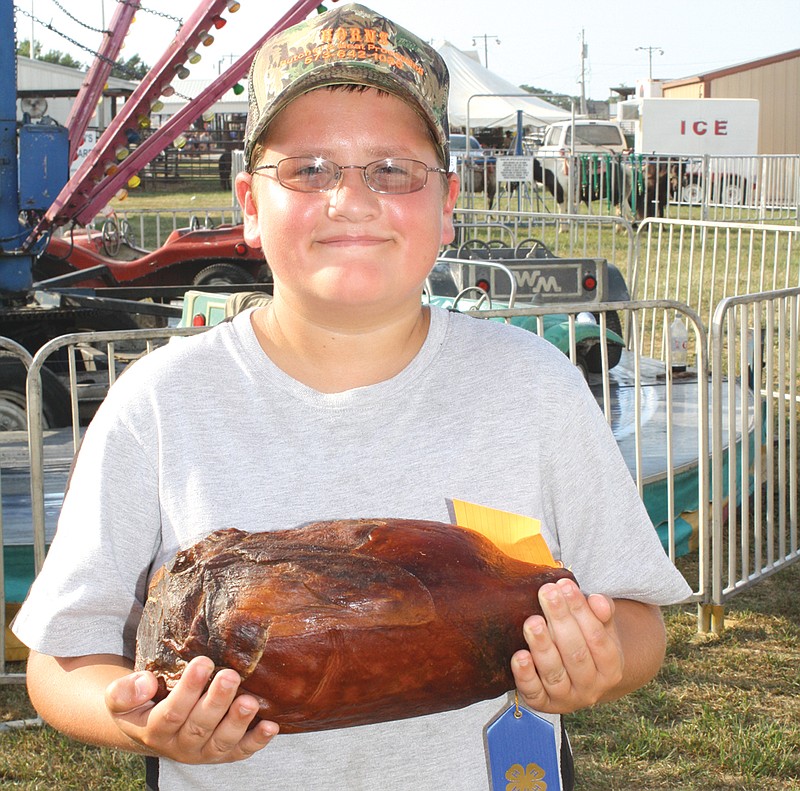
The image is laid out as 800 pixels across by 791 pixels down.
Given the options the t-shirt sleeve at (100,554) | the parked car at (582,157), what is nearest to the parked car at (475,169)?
the parked car at (582,157)

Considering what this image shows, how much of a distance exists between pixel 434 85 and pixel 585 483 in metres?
0.57

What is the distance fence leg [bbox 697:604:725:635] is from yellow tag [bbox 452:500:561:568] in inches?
135

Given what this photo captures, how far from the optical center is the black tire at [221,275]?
9453mm

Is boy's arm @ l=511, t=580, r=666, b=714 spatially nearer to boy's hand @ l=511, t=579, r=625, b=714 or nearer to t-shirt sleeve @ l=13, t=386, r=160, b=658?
boy's hand @ l=511, t=579, r=625, b=714

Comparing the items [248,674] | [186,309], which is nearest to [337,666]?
[248,674]

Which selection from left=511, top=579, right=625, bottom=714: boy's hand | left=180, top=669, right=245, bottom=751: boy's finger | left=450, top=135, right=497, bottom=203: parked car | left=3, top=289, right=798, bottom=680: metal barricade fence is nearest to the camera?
left=180, top=669, right=245, bottom=751: boy's finger

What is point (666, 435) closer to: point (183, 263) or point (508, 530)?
point (508, 530)

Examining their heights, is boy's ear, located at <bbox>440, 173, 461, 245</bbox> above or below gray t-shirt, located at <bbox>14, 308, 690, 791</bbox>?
above

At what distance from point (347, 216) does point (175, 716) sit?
64cm

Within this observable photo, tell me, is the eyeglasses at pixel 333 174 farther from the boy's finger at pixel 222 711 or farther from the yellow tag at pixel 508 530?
the boy's finger at pixel 222 711

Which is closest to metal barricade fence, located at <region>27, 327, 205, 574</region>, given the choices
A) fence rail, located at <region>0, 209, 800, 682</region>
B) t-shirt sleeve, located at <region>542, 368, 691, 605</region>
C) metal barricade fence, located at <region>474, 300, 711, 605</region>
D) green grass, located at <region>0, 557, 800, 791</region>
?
fence rail, located at <region>0, 209, 800, 682</region>

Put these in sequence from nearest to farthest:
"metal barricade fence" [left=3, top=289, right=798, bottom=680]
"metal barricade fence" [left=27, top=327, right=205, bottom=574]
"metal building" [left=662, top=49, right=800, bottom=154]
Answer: "metal barricade fence" [left=27, top=327, right=205, bottom=574], "metal barricade fence" [left=3, top=289, right=798, bottom=680], "metal building" [left=662, top=49, right=800, bottom=154]

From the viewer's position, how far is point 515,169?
14867mm

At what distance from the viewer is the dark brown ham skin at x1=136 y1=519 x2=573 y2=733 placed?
111cm
